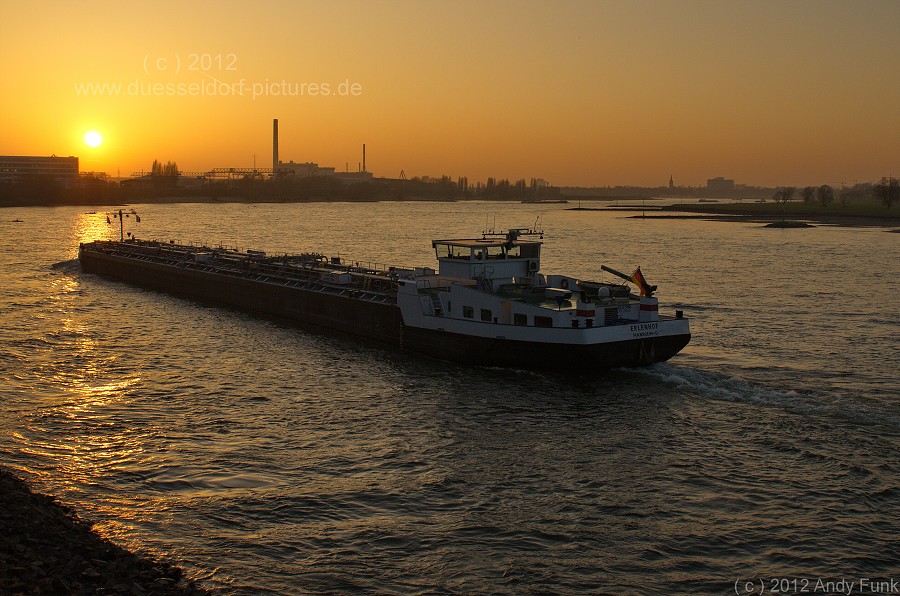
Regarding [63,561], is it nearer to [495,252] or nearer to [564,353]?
[564,353]

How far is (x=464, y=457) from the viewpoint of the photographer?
2445cm

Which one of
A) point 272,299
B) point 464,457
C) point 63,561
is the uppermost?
point 272,299

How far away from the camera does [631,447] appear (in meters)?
25.2

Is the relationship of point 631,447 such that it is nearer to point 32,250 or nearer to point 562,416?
point 562,416

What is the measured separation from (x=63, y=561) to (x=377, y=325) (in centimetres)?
2747

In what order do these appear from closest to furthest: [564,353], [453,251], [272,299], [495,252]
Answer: [564,353] → [495,252] → [453,251] → [272,299]

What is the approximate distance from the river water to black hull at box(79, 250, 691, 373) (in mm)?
886

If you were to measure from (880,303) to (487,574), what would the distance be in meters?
46.2

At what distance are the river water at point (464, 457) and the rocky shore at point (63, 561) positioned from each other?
104 cm

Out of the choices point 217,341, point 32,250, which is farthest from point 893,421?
point 32,250

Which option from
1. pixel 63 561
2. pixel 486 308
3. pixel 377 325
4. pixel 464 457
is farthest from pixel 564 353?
pixel 63 561

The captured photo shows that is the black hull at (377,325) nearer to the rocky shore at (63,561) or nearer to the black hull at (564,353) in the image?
the black hull at (564,353)

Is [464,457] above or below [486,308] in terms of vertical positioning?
below

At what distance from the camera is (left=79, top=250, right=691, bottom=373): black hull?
32750mm
